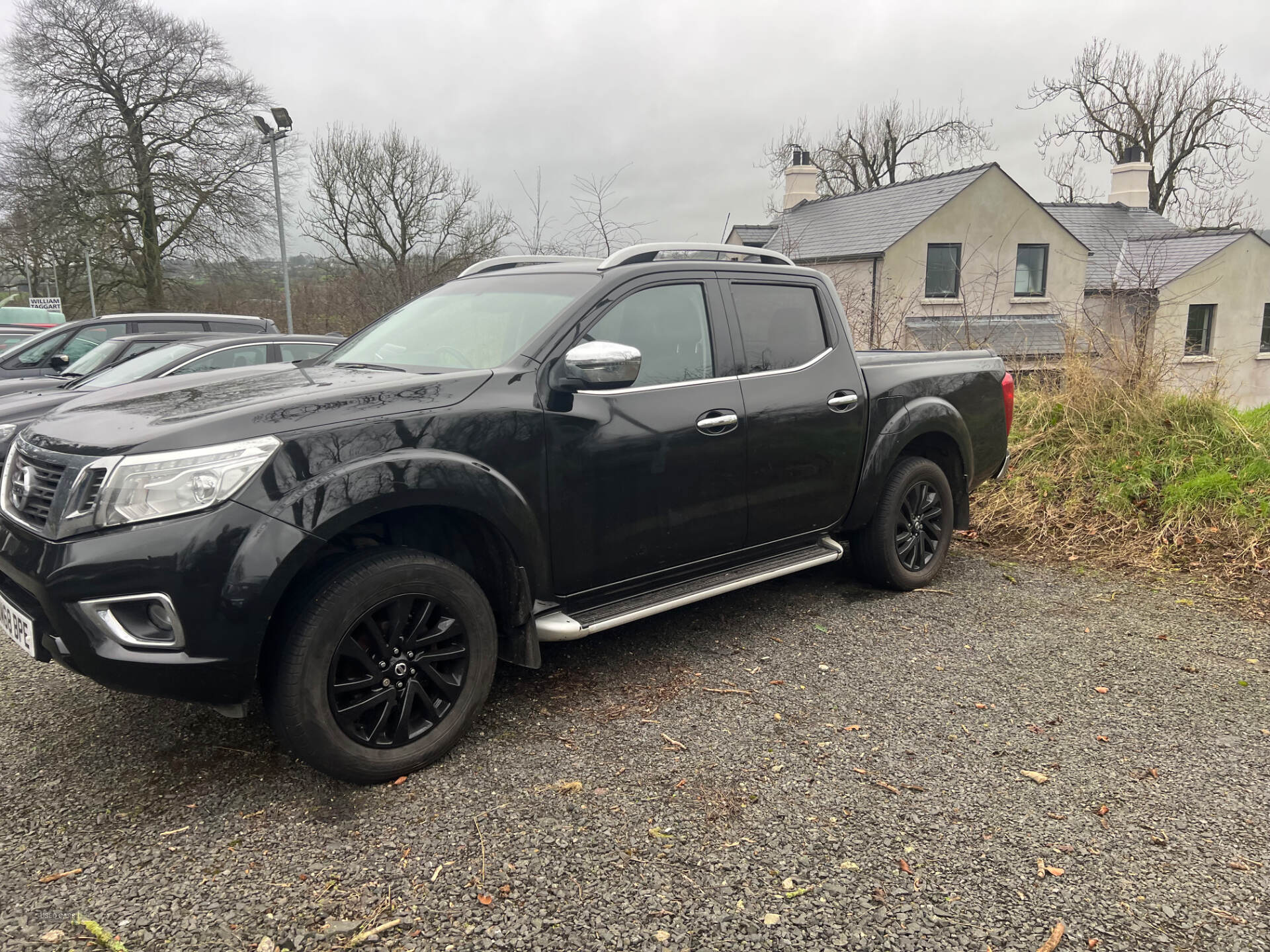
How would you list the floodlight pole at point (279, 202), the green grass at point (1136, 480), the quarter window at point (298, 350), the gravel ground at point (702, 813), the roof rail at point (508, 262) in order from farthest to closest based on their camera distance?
the floodlight pole at point (279, 202), the quarter window at point (298, 350), the green grass at point (1136, 480), the roof rail at point (508, 262), the gravel ground at point (702, 813)

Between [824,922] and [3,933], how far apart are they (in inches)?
85.4

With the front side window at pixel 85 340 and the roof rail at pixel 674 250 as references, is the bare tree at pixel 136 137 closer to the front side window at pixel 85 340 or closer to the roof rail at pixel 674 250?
the front side window at pixel 85 340

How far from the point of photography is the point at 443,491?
2.92 meters

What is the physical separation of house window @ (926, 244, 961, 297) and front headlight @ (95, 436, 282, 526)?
29.5 m

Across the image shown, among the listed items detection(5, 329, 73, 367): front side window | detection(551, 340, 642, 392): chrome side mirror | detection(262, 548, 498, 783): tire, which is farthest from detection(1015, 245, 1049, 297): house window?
detection(262, 548, 498, 783): tire

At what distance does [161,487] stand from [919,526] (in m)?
4.06

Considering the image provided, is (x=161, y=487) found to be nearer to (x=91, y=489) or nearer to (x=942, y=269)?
(x=91, y=489)

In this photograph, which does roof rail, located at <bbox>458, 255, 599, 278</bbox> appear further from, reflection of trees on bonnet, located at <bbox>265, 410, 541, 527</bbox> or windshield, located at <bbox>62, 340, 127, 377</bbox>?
windshield, located at <bbox>62, 340, 127, 377</bbox>

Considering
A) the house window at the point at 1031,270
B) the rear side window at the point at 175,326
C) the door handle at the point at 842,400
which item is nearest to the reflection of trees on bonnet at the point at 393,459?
the door handle at the point at 842,400

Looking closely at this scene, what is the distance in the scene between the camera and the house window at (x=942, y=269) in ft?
95.6

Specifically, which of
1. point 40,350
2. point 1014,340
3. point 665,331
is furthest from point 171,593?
point 1014,340

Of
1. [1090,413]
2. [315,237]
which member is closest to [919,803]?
[1090,413]

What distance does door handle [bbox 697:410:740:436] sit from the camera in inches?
146

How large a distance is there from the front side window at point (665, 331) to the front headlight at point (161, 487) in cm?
154
